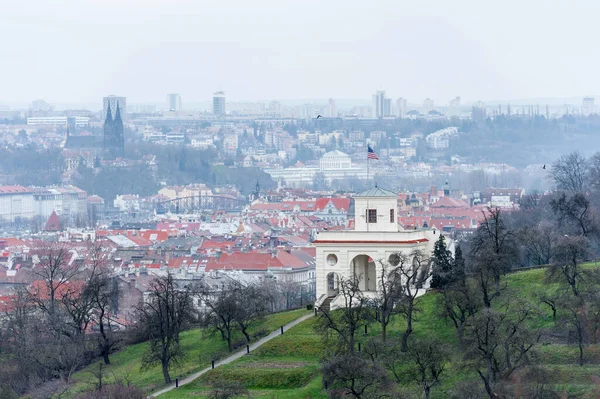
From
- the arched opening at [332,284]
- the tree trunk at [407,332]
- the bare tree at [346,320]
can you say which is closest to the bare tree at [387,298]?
the bare tree at [346,320]

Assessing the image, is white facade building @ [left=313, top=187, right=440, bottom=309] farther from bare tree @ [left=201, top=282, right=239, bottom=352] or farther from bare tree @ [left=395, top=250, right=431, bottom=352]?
bare tree @ [left=201, top=282, right=239, bottom=352]

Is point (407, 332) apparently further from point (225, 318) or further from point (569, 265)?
point (225, 318)

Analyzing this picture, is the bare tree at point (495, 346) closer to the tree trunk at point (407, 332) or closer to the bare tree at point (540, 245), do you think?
the tree trunk at point (407, 332)

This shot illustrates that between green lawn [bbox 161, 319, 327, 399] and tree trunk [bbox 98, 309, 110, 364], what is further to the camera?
tree trunk [bbox 98, 309, 110, 364]

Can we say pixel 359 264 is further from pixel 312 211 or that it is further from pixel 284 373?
pixel 312 211

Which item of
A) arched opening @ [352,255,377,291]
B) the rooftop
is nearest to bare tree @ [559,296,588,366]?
arched opening @ [352,255,377,291]

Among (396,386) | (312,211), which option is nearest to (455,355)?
(396,386)
